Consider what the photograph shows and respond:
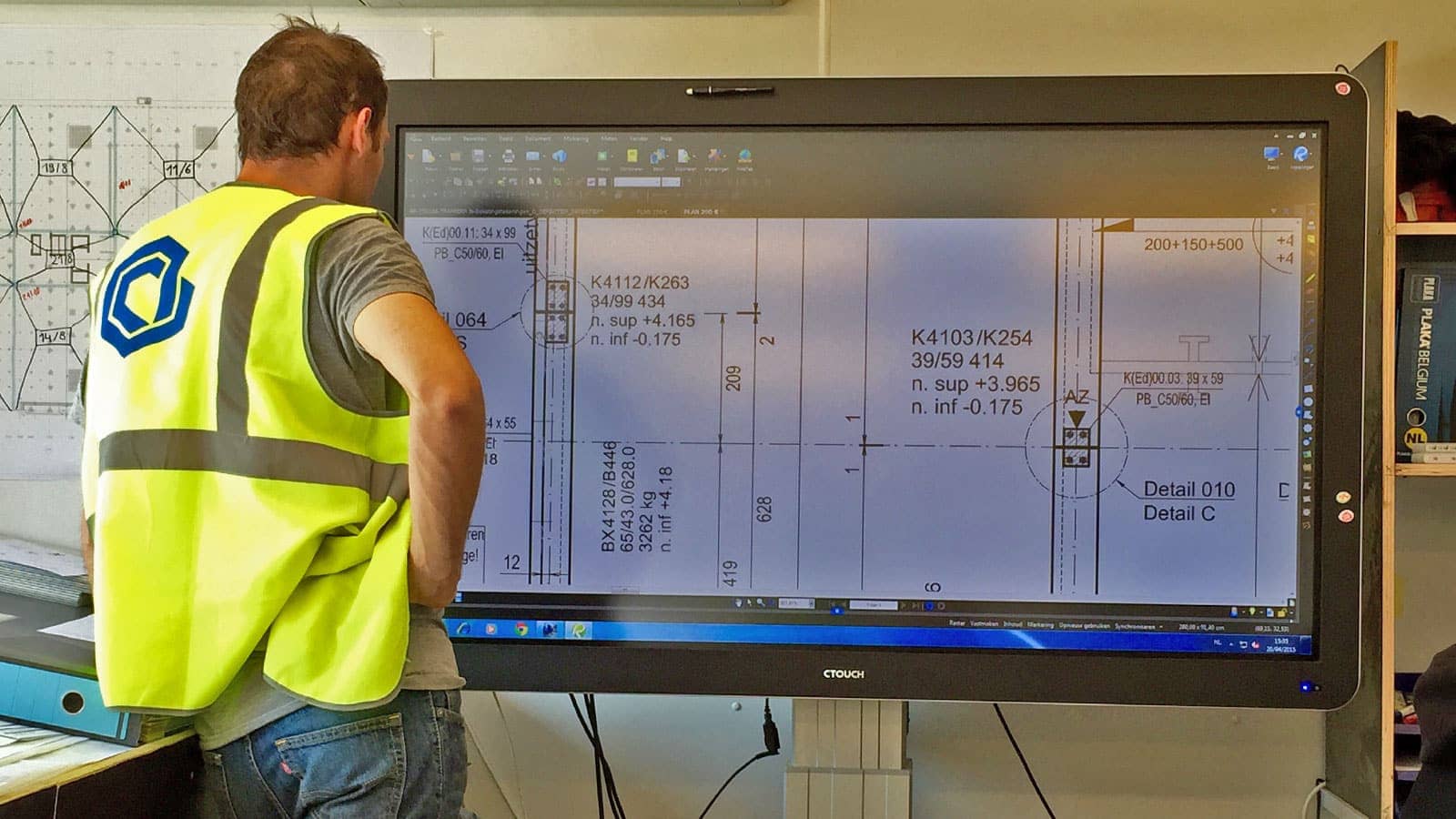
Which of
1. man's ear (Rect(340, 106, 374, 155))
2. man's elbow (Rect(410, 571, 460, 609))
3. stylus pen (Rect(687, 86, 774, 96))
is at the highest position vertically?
stylus pen (Rect(687, 86, 774, 96))

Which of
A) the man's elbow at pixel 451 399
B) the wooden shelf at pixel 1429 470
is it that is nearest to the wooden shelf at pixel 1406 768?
the wooden shelf at pixel 1429 470

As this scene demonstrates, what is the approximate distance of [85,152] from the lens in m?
1.88

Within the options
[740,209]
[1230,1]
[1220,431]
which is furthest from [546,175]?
[1230,1]

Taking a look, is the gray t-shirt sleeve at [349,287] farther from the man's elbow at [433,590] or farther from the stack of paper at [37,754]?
the stack of paper at [37,754]

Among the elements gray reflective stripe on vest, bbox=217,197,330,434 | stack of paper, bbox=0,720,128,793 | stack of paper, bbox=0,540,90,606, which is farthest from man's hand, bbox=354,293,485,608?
stack of paper, bbox=0,540,90,606

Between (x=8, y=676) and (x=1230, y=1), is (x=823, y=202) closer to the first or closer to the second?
(x=1230, y=1)

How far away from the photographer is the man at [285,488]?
1047 millimetres

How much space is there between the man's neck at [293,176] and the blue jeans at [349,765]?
0.54 m

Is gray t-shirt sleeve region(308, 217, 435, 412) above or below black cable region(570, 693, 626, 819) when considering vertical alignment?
above

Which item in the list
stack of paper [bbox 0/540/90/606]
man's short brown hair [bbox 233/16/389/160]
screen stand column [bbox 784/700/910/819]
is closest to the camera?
man's short brown hair [bbox 233/16/389/160]

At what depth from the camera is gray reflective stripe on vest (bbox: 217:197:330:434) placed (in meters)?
1.05

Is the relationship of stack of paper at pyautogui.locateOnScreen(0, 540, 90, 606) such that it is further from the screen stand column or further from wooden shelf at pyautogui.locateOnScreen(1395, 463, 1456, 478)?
wooden shelf at pyautogui.locateOnScreen(1395, 463, 1456, 478)

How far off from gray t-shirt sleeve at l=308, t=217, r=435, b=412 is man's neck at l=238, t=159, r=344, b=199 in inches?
5.6

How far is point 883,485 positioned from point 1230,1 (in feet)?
3.36
